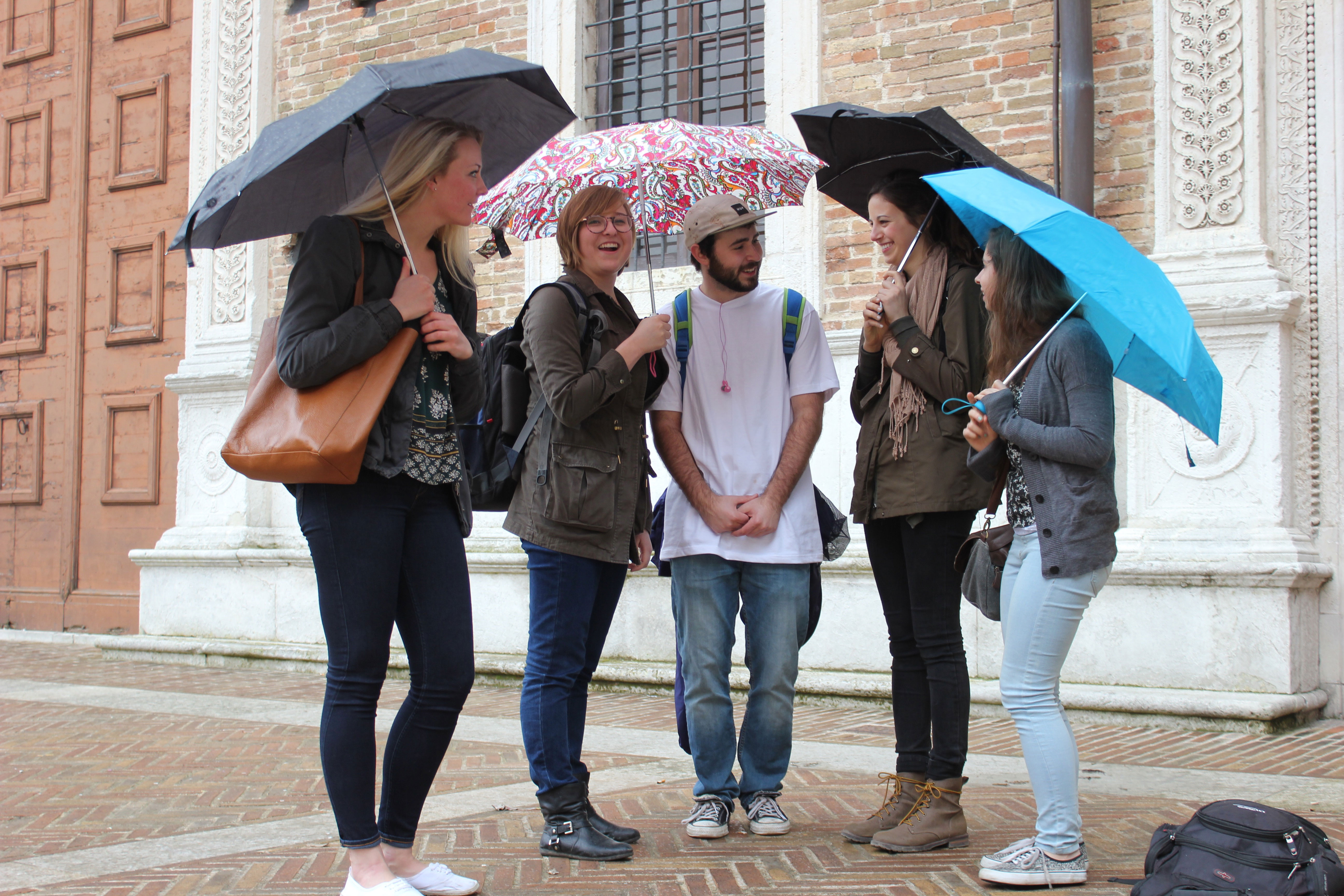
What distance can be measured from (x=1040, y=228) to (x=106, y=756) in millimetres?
4497

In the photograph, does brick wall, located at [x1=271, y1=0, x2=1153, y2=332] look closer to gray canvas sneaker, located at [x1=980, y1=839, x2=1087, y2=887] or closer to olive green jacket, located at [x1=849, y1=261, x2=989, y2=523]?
olive green jacket, located at [x1=849, y1=261, x2=989, y2=523]

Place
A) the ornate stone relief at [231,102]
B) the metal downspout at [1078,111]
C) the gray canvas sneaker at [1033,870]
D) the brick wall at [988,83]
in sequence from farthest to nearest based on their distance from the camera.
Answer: the ornate stone relief at [231,102]
the brick wall at [988,83]
the metal downspout at [1078,111]
the gray canvas sneaker at [1033,870]

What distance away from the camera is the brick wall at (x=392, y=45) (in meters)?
8.45

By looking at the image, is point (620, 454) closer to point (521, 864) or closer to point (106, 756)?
point (521, 864)

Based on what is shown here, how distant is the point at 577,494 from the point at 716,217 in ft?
3.18

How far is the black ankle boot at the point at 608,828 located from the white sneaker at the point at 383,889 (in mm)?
738

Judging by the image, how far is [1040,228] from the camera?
2.94 metres

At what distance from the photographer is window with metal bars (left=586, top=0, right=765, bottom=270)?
7.94 metres

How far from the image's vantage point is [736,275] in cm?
385

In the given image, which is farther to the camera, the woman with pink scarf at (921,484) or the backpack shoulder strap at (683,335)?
the backpack shoulder strap at (683,335)

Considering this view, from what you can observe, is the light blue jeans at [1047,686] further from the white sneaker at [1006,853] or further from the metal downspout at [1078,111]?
the metal downspout at [1078,111]

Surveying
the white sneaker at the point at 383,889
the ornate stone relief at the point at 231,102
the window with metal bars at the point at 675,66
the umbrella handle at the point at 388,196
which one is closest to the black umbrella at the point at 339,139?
the umbrella handle at the point at 388,196

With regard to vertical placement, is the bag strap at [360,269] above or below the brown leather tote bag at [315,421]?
above

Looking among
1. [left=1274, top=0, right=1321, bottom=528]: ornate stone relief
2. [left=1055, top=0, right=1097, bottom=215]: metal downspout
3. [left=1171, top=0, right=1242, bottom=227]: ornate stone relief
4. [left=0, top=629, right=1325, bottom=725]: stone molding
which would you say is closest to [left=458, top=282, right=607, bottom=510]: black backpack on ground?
[left=0, top=629, right=1325, bottom=725]: stone molding
